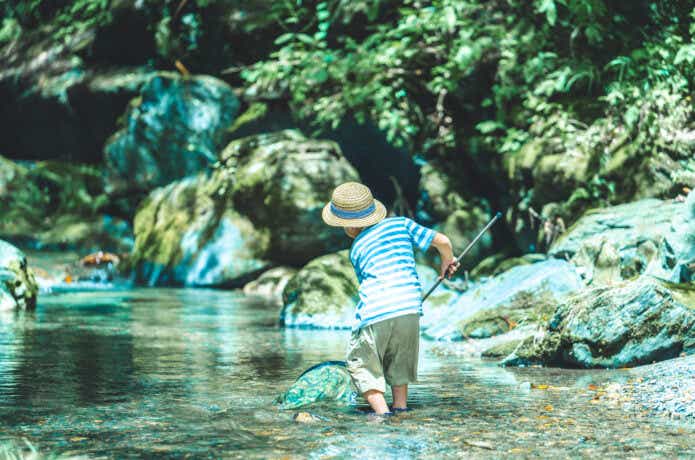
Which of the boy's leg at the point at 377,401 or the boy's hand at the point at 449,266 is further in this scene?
the boy's hand at the point at 449,266

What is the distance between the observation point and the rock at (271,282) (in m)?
17.3

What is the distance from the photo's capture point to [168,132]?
873 inches

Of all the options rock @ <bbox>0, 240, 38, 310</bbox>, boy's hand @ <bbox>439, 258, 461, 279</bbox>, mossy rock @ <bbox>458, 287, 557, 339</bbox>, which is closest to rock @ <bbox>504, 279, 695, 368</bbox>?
mossy rock @ <bbox>458, 287, 557, 339</bbox>

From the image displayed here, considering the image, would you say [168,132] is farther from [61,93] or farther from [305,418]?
[305,418]

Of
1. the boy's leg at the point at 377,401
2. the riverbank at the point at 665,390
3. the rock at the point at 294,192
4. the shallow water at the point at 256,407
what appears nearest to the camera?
the shallow water at the point at 256,407

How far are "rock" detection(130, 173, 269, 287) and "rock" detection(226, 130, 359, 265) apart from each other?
1.29 feet

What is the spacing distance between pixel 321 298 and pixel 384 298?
582cm

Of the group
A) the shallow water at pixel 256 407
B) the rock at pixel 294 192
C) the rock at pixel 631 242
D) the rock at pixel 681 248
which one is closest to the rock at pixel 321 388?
the shallow water at pixel 256 407

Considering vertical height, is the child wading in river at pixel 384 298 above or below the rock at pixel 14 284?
above

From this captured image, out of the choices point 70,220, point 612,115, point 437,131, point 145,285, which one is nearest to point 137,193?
point 70,220

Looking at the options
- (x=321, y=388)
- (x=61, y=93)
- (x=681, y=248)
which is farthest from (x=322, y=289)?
(x=61, y=93)

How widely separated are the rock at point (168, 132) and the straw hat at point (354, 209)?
51.7ft

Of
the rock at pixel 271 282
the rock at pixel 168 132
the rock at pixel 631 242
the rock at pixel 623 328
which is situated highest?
the rock at pixel 168 132

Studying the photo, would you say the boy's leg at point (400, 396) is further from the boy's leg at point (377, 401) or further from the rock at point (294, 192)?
the rock at point (294, 192)
